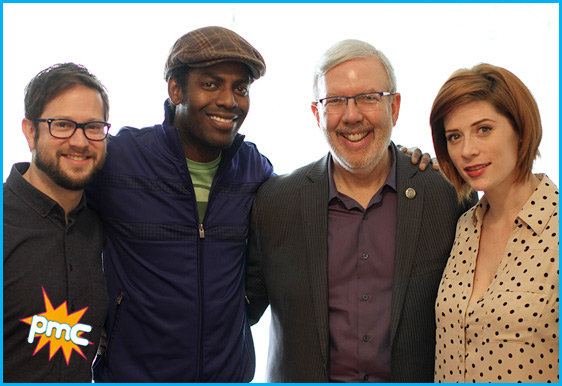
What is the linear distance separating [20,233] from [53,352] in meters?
0.40

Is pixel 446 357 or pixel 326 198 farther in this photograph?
pixel 326 198

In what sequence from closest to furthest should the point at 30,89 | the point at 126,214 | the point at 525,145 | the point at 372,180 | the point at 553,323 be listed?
the point at 553,323, the point at 525,145, the point at 30,89, the point at 126,214, the point at 372,180

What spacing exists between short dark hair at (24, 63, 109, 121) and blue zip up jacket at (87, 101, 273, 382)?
0.31 m

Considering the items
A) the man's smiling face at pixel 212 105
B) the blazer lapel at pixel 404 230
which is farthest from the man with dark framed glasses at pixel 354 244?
the man's smiling face at pixel 212 105

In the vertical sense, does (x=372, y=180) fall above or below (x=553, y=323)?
above

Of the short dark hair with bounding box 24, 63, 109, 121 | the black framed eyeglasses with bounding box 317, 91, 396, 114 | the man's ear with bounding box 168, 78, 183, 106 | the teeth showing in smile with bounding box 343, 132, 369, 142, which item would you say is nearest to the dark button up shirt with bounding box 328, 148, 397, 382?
the teeth showing in smile with bounding box 343, 132, 369, 142

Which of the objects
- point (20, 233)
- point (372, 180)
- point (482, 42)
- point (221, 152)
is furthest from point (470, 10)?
point (20, 233)

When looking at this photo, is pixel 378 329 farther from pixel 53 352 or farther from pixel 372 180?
pixel 53 352

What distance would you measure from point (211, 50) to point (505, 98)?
41.2 inches

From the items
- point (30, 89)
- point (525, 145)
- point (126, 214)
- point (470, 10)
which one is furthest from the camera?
point (470, 10)

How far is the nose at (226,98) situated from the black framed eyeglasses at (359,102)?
37 cm

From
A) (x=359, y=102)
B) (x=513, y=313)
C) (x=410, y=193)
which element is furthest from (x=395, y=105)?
(x=513, y=313)

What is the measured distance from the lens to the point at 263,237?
217 cm

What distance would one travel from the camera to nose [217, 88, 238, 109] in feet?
6.77
